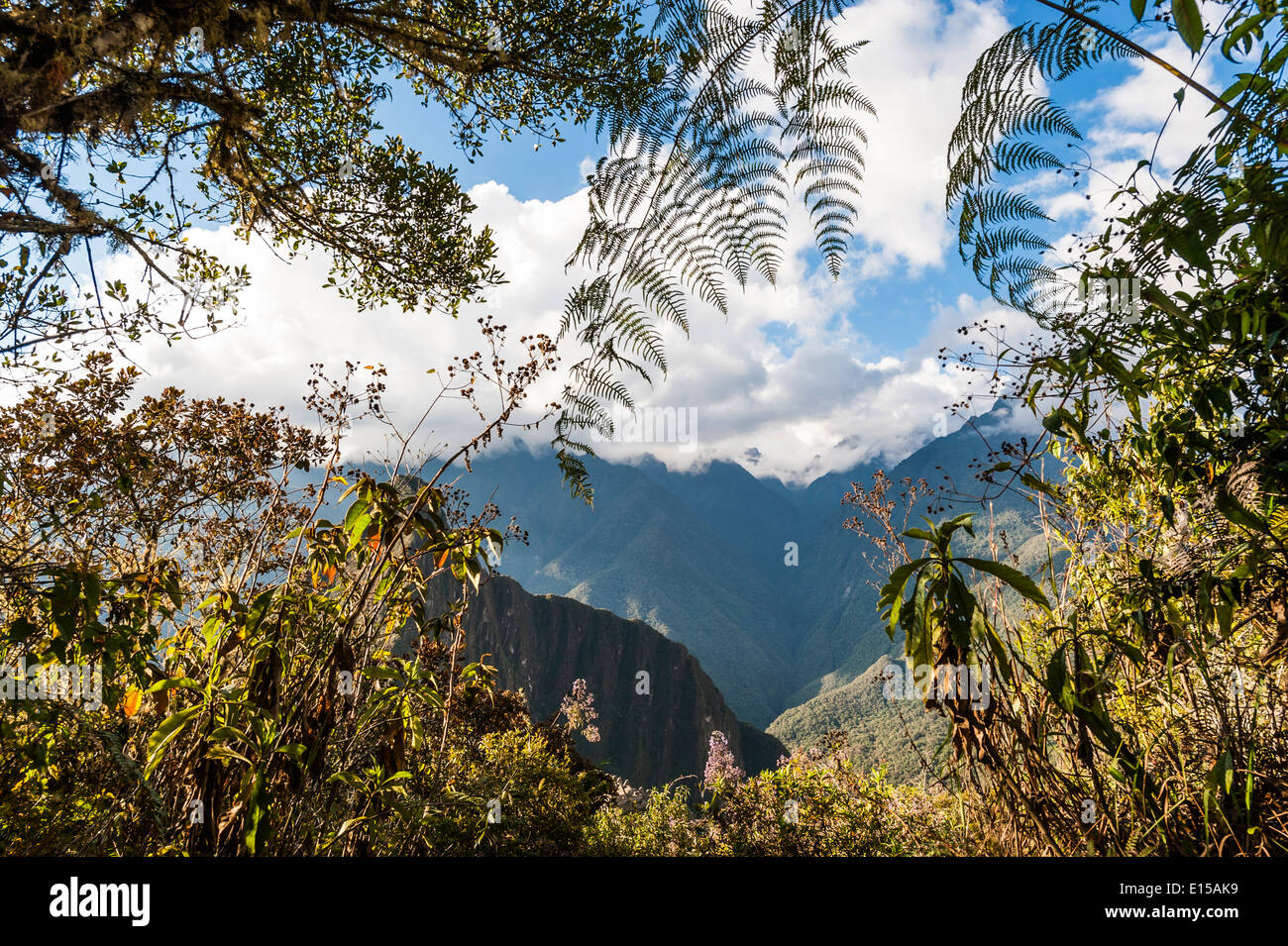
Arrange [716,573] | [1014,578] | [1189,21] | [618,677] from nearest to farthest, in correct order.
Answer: [1189,21]
[1014,578]
[618,677]
[716,573]

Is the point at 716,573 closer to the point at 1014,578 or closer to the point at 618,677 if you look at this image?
the point at 618,677

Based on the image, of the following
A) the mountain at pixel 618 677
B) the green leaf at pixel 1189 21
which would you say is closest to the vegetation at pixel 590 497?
the green leaf at pixel 1189 21

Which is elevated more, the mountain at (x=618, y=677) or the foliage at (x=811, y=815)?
the foliage at (x=811, y=815)

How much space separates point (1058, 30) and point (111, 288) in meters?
2.73

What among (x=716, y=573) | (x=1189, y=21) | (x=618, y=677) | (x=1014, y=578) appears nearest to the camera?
(x=1189, y=21)

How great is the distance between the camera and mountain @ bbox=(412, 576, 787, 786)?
42.4 meters

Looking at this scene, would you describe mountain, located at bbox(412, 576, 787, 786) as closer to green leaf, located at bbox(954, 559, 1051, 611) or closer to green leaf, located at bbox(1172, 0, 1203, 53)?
green leaf, located at bbox(954, 559, 1051, 611)

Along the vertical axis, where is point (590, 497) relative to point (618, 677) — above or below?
above

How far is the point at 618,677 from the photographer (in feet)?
157

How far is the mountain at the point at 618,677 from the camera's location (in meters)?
42.4

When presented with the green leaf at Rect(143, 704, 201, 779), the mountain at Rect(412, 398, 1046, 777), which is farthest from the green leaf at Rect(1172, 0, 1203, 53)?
the mountain at Rect(412, 398, 1046, 777)

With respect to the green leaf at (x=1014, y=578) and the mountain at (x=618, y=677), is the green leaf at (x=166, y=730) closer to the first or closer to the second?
the green leaf at (x=1014, y=578)

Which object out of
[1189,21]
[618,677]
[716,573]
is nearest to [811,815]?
[1189,21]
